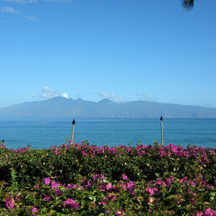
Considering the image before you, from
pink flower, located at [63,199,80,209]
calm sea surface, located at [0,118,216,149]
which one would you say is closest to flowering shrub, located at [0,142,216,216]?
pink flower, located at [63,199,80,209]

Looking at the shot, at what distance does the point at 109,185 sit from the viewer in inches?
158

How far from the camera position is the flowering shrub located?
3424 millimetres

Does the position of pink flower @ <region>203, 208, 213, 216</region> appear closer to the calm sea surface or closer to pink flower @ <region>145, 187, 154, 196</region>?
pink flower @ <region>145, 187, 154, 196</region>

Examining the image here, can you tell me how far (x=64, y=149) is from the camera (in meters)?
8.45

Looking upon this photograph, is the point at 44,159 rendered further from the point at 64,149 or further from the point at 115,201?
the point at 115,201

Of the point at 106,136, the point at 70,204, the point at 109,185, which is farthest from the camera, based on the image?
the point at 106,136

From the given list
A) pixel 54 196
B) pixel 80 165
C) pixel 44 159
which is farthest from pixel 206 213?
pixel 44 159

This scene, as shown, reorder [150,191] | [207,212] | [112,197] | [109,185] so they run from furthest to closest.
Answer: [109,185] < [150,191] < [112,197] < [207,212]

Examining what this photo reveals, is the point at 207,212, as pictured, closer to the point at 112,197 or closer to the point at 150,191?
the point at 150,191

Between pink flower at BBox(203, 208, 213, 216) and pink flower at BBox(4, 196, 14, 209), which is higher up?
pink flower at BBox(4, 196, 14, 209)

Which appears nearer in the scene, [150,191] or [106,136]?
[150,191]

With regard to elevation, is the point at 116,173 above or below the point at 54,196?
below

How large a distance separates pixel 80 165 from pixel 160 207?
13.9ft

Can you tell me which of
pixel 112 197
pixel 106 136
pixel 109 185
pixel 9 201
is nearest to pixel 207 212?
pixel 112 197
